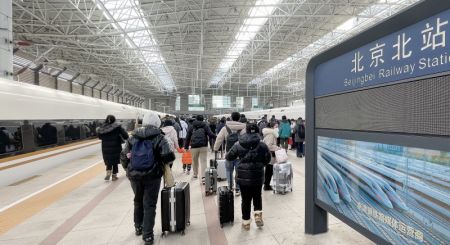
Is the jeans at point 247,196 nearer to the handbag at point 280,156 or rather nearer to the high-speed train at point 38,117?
the handbag at point 280,156

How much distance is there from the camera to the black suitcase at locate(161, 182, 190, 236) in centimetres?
331

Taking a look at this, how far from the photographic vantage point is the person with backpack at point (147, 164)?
3053 millimetres

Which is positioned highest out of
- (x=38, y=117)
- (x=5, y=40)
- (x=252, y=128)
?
(x=5, y=40)

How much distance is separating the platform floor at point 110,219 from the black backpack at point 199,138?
90 centimetres

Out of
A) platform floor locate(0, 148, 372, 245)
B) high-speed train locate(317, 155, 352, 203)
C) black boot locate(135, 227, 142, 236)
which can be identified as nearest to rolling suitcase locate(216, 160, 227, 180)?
platform floor locate(0, 148, 372, 245)

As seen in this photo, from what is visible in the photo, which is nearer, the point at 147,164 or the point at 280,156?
the point at 147,164

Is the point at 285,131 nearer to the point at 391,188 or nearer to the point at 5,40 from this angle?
the point at 391,188

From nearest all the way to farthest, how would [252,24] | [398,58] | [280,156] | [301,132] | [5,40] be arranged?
[398,58]
[280,156]
[5,40]
[301,132]
[252,24]

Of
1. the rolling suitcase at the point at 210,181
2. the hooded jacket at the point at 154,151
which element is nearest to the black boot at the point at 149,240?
the hooded jacket at the point at 154,151

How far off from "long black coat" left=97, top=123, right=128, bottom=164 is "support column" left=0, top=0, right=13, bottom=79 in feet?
13.0

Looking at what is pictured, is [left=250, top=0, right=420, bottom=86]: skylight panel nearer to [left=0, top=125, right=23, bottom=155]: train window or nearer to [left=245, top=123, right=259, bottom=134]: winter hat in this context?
[left=245, top=123, right=259, bottom=134]: winter hat

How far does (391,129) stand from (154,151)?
246 centimetres

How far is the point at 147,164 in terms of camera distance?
3.04 metres

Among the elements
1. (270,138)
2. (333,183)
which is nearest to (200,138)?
(270,138)
